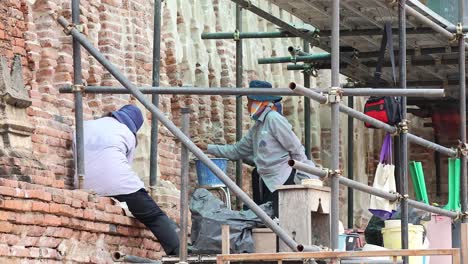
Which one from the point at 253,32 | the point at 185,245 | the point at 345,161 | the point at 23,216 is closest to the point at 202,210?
the point at 185,245

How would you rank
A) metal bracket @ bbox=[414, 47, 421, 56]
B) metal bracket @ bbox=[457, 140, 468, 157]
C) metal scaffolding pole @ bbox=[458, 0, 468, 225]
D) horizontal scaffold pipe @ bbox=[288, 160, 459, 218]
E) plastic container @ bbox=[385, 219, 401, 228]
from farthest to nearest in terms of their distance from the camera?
metal bracket @ bbox=[414, 47, 421, 56]
metal bracket @ bbox=[457, 140, 468, 157]
metal scaffolding pole @ bbox=[458, 0, 468, 225]
plastic container @ bbox=[385, 219, 401, 228]
horizontal scaffold pipe @ bbox=[288, 160, 459, 218]

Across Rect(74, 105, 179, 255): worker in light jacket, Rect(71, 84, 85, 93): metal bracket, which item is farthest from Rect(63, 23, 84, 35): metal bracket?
Rect(74, 105, 179, 255): worker in light jacket

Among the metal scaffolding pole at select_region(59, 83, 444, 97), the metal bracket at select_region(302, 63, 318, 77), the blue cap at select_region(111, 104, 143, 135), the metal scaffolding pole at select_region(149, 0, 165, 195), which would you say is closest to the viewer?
the metal scaffolding pole at select_region(59, 83, 444, 97)

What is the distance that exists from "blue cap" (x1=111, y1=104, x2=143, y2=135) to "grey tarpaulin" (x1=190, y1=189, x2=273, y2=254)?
0.83m

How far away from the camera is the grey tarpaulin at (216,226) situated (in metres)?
13.0

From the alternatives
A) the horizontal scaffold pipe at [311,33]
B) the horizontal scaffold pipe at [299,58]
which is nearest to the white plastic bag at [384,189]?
the horizontal scaffold pipe at [311,33]

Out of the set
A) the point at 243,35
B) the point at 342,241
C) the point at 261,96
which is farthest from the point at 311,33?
the point at 342,241

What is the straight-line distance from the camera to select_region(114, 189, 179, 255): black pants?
1319cm

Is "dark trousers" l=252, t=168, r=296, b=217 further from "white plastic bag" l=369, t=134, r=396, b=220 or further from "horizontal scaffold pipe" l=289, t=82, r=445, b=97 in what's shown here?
"horizontal scaffold pipe" l=289, t=82, r=445, b=97

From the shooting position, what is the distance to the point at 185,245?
12312 mm

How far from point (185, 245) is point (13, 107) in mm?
1579

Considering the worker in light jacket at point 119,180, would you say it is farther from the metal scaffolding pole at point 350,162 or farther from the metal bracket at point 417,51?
the metal scaffolding pole at point 350,162

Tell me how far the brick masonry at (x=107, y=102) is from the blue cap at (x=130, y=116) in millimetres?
407

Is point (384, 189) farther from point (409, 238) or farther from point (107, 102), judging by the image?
point (107, 102)
